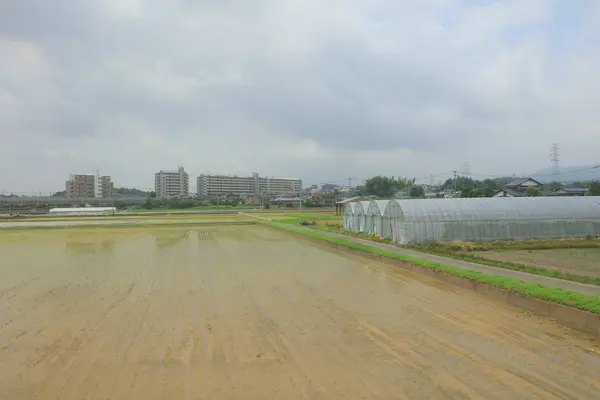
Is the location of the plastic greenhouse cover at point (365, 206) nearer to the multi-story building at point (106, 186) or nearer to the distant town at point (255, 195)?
the distant town at point (255, 195)

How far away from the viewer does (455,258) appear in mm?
16938

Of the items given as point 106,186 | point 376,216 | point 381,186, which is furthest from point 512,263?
point 106,186

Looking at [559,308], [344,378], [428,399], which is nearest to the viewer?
[428,399]

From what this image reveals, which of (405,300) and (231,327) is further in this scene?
(405,300)

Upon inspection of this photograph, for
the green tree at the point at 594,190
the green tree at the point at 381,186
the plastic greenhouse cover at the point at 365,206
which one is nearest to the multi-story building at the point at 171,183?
the green tree at the point at 381,186

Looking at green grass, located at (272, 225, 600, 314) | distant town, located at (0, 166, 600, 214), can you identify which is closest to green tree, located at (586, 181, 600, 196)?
distant town, located at (0, 166, 600, 214)

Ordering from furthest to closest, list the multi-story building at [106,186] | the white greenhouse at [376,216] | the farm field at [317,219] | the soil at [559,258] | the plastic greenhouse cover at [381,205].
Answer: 1. the multi-story building at [106,186]
2. the farm field at [317,219]
3. the white greenhouse at [376,216]
4. the plastic greenhouse cover at [381,205]
5. the soil at [559,258]

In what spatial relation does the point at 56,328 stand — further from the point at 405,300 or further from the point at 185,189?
the point at 185,189

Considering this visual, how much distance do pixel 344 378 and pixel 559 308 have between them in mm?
5570

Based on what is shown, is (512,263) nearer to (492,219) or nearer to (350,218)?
(492,219)

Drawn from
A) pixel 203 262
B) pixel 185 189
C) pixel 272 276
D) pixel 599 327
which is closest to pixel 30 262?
pixel 203 262

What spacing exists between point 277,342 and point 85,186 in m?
179

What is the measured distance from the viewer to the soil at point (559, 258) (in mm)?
14353

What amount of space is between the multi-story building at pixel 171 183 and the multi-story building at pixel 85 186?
2200 cm
